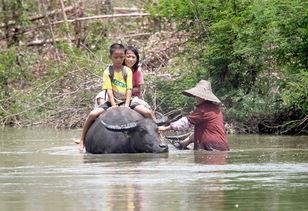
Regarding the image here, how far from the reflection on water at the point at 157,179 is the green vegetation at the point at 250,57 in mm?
2569

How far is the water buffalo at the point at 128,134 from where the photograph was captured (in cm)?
1669

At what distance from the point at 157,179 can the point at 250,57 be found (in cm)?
1006

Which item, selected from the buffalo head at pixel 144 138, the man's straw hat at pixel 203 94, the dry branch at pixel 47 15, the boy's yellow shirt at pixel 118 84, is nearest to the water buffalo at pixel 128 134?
the buffalo head at pixel 144 138

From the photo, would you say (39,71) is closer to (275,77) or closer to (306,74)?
(275,77)

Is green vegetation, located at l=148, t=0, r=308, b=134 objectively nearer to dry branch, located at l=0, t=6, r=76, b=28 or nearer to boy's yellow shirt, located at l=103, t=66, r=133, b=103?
boy's yellow shirt, located at l=103, t=66, r=133, b=103

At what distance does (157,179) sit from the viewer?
12.5 metres

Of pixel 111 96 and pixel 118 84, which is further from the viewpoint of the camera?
pixel 118 84

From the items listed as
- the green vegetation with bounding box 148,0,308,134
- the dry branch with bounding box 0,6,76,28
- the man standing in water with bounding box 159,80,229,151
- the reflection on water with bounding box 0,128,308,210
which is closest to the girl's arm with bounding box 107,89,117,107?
the reflection on water with bounding box 0,128,308,210

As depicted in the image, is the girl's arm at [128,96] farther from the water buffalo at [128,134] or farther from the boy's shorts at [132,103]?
the water buffalo at [128,134]

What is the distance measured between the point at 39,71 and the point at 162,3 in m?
6.67

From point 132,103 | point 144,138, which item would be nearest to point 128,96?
point 132,103

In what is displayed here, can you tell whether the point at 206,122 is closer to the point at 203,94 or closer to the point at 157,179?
the point at 203,94

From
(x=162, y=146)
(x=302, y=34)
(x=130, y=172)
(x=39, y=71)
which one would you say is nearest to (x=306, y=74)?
(x=302, y=34)

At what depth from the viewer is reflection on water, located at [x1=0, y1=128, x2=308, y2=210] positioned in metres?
10.3
